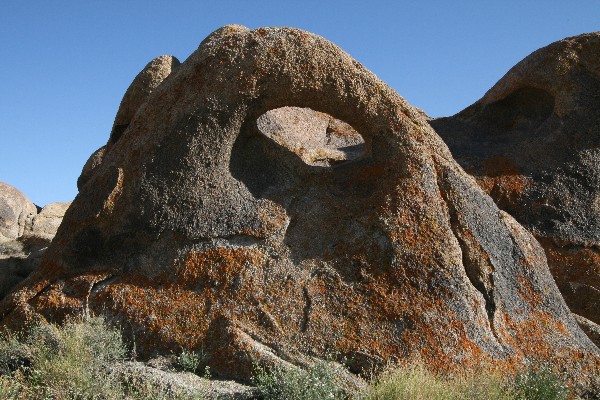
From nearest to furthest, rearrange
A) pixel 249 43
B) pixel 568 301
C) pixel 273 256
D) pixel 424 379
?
pixel 424 379 → pixel 273 256 → pixel 249 43 → pixel 568 301

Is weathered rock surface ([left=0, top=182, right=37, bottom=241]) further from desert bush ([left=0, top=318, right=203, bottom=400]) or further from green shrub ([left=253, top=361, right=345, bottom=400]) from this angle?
green shrub ([left=253, top=361, right=345, bottom=400])

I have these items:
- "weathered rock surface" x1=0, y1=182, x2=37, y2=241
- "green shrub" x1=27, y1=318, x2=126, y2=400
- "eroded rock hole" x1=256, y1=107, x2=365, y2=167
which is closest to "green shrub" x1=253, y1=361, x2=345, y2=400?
"green shrub" x1=27, y1=318, x2=126, y2=400

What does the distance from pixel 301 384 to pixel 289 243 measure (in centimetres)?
164

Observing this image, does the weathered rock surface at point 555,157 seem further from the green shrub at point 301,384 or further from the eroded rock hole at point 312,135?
the green shrub at point 301,384

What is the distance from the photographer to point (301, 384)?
4945 millimetres

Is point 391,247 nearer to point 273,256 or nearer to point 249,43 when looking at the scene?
point 273,256

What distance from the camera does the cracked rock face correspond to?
19.0 feet

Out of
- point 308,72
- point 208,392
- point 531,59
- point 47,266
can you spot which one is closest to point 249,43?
point 308,72

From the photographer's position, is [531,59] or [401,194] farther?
[531,59]

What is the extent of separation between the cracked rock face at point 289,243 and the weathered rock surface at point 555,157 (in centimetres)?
150

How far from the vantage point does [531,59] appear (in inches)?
363

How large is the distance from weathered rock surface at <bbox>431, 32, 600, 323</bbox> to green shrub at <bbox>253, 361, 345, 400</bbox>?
3.98m

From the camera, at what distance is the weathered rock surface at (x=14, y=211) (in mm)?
19406

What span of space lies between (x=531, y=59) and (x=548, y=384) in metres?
5.16
